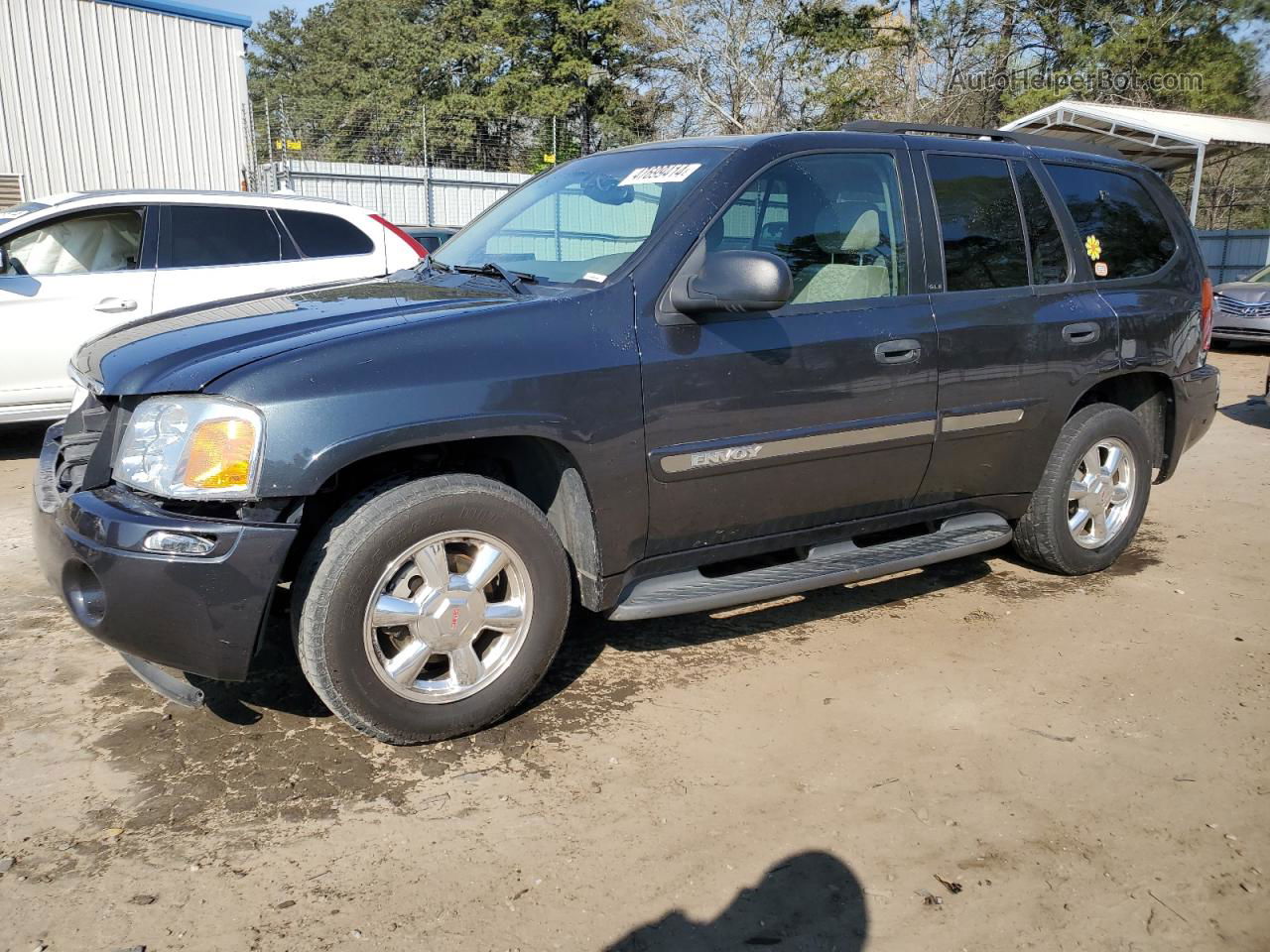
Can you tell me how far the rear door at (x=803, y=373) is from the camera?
3.44 meters

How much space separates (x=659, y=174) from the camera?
384 cm

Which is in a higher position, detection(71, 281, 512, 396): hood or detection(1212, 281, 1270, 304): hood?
detection(71, 281, 512, 396): hood

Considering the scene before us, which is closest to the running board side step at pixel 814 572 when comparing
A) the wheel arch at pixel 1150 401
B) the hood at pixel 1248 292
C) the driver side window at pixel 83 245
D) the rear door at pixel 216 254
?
the wheel arch at pixel 1150 401

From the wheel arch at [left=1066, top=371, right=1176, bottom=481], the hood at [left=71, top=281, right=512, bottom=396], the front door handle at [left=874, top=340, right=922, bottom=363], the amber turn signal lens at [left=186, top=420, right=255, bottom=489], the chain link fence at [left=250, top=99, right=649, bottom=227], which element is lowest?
the wheel arch at [left=1066, top=371, right=1176, bottom=481]

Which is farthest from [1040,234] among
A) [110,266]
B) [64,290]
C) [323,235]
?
[64,290]

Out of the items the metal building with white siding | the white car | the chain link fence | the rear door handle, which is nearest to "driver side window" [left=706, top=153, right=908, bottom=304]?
the rear door handle

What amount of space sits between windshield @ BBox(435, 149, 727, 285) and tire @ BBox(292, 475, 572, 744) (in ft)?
2.94

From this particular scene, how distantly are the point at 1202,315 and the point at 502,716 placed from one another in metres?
3.87

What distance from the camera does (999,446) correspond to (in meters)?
4.32

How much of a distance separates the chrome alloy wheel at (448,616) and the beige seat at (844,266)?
1.50 meters

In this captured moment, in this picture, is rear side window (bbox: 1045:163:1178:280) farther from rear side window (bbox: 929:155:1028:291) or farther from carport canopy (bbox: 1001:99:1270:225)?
carport canopy (bbox: 1001:99:1270:225)

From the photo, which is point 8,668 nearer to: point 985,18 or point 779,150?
point 779,150

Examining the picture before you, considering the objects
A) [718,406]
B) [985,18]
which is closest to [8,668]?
[718,406]

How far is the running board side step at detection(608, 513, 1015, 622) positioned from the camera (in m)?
3.49
